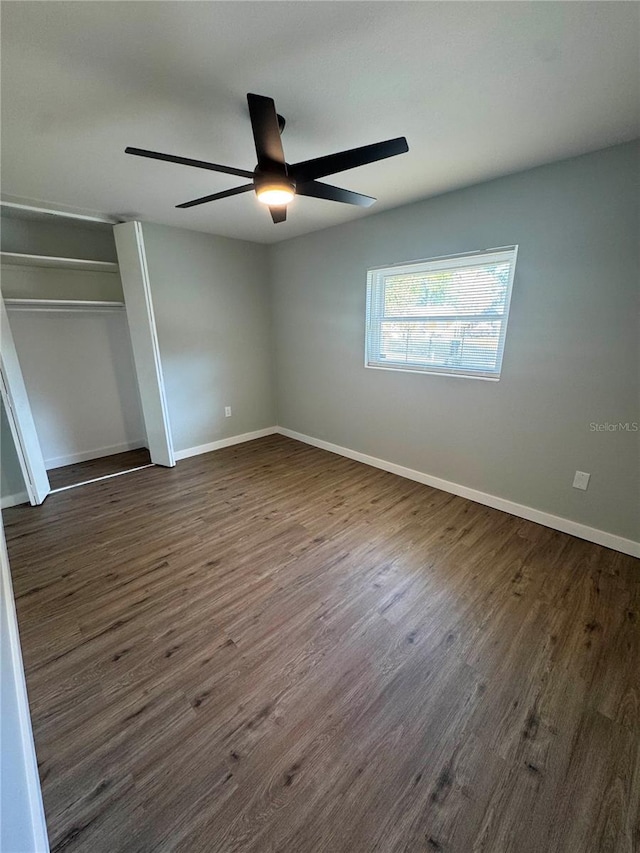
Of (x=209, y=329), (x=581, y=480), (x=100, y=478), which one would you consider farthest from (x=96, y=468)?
(x=581, y=480)

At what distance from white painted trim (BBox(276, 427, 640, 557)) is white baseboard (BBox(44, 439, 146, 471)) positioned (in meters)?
2.53

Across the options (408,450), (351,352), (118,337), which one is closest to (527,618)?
(408,450)

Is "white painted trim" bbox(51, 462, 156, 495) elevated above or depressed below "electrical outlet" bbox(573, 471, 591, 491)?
below

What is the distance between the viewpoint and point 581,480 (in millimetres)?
2254

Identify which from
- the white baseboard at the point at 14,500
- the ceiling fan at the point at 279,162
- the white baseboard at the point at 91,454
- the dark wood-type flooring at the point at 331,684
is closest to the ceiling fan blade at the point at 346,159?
the ceiling fan at the point at 279,162

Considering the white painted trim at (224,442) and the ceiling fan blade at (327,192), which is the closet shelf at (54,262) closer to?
the white painted trim at (224,442)

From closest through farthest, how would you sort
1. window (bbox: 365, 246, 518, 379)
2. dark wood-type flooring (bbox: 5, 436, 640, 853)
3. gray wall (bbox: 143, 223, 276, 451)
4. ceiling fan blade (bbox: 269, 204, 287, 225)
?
dark wood-type flooring (bbox: 5, 436, 640, 853) → ceiling fan blade (bbox: 269, 204, 287, 225) → window (bbox: 365, 246, 518, 379) → gray wall (bbox: 143, 223, 276, 451)

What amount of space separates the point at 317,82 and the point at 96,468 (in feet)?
12.3

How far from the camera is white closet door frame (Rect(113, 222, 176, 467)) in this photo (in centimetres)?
298

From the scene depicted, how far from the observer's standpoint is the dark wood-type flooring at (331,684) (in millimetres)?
1021

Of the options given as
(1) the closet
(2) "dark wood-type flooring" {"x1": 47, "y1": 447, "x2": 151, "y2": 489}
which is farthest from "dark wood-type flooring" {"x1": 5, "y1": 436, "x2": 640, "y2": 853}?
(1) the closet

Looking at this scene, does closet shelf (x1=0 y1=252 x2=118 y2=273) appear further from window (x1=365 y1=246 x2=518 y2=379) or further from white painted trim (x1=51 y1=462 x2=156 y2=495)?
window (x1=365 y1=246 x2=518 y2=379)

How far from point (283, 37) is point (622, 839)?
109 inches

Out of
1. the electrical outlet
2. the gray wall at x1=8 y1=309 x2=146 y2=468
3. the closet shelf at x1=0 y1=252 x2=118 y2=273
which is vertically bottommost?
the electrical outlet
